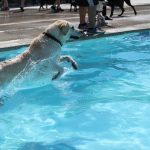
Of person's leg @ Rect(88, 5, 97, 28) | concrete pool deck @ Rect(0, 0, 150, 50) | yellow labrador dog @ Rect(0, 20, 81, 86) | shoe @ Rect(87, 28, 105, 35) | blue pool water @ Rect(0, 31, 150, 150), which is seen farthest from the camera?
person's leg @ Rect(88, 5, 97, 28)

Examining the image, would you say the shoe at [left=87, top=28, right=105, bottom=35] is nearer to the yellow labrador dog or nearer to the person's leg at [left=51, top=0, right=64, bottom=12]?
the yellow labrador dog

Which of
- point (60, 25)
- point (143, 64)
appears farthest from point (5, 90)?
point (143, 64)

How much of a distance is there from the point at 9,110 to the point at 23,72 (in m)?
1.01

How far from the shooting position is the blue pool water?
19.4 ft

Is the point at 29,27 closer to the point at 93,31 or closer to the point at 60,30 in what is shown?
the point at 93,31

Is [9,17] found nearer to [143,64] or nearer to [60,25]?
[143,64]

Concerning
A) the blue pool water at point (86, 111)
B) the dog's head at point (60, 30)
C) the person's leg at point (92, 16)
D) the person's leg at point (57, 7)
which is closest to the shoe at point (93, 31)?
the person's leg at point (92, 16)

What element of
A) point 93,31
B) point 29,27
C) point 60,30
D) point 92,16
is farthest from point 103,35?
point 60,30

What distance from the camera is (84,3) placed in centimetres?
1266


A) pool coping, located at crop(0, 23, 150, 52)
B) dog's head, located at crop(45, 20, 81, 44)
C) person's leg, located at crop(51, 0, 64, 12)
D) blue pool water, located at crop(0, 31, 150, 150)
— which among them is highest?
dog's head, located at crop(45, 20, 81, 44)

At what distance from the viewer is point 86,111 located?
278 inches

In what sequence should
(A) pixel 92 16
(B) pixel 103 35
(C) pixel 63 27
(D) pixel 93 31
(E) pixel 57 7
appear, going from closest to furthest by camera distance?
1. (C) pixel 63 27
2. (B) pixel 103 35
3. (D) pixel 93 31
4. (A) pixel 92 16
5. (E) pixel 57 7

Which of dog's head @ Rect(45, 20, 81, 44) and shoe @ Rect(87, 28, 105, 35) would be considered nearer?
dog's head @ Rect(45, 20, 81, 44)

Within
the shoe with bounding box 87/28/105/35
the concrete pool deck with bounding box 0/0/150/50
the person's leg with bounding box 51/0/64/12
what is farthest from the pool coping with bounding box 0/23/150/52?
the person's leg with bounding box 51/0/64/12
